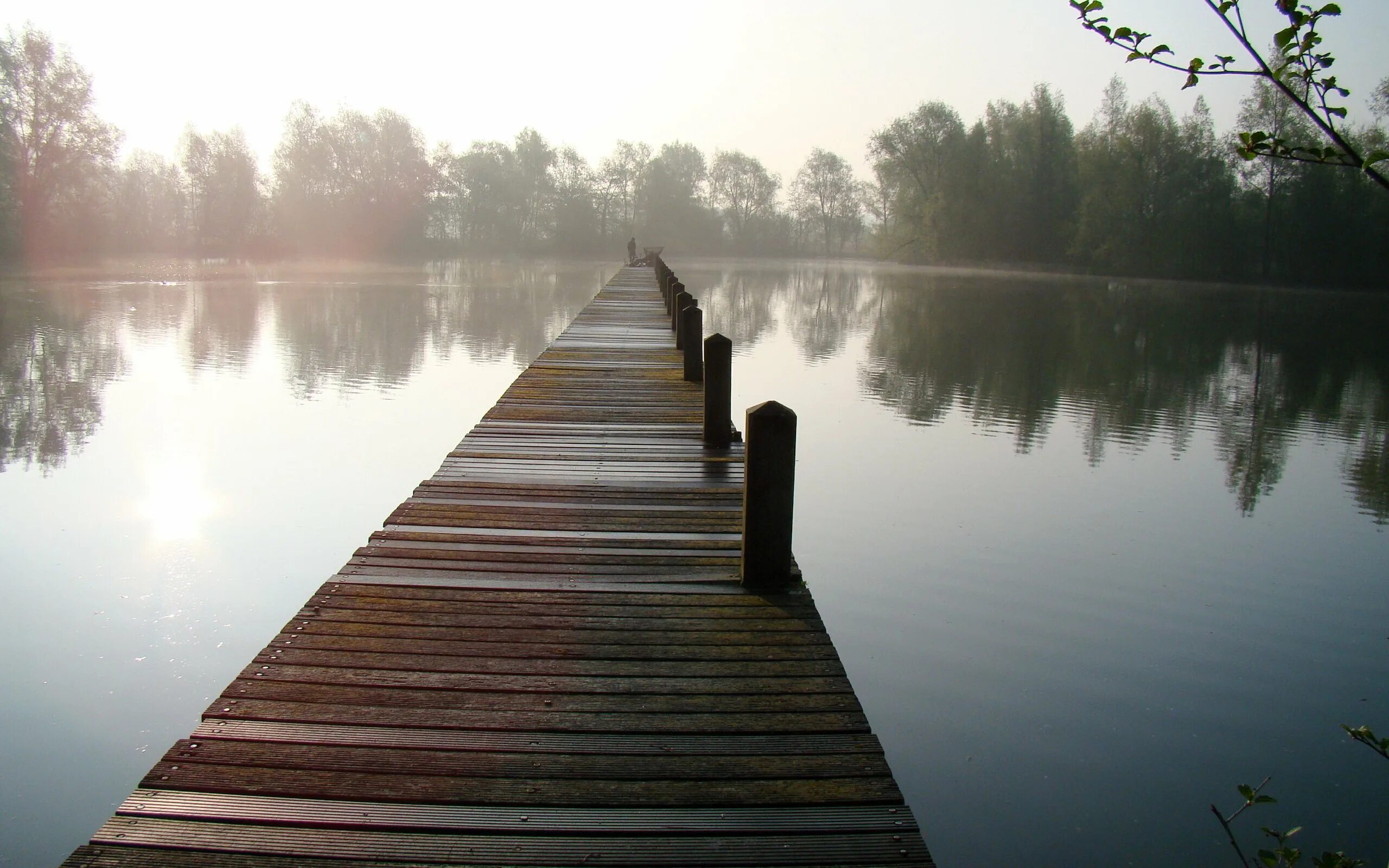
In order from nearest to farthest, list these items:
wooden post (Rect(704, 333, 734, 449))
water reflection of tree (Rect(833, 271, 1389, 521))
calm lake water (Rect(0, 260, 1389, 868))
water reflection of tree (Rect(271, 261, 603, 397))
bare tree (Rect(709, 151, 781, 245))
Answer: calm lake water (Rect(0, 260, 1389, 868)), wooden post (Rect(704, 333, 734, 449)), water reflection of tree (Rect(833, 271, 1389, 521)), water reflection of tree (Rect(271, 261, 603, 397)), bare tree (Rect(709, 151, 781, 245))

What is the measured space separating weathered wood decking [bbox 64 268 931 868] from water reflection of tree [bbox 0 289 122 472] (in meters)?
7.88

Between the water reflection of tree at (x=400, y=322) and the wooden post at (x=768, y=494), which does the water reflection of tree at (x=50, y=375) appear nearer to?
the water reflection of tree at (x=400, y=322)

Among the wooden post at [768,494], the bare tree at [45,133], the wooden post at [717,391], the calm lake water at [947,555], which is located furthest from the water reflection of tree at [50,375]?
the bare tree at [45,133]

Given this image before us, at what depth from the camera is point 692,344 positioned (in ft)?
32.5

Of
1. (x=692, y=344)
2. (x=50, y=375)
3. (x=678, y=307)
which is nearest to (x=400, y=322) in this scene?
(x=50, y=375)

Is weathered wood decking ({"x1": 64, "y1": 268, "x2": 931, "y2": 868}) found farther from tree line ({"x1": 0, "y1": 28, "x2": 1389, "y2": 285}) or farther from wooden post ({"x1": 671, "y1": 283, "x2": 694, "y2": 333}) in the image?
tree line ({"x1": 0, "y1": 28, "x2": 1389, "y2": 285})

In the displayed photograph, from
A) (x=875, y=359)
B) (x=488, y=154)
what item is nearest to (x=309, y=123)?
(x=488, y=154)

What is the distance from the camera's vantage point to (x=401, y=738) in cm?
292

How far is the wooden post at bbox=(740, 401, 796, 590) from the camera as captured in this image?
13.0ft

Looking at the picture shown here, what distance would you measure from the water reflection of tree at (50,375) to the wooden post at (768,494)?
8707 millimetres

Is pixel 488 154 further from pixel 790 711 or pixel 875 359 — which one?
pixel 790 711

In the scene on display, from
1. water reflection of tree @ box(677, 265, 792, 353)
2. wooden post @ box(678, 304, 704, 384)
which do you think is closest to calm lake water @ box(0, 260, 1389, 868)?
wooden post @ box(678, 304, 704, 384)

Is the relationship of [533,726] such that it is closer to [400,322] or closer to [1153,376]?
[1153,376]

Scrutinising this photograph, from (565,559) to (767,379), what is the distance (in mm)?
13178
